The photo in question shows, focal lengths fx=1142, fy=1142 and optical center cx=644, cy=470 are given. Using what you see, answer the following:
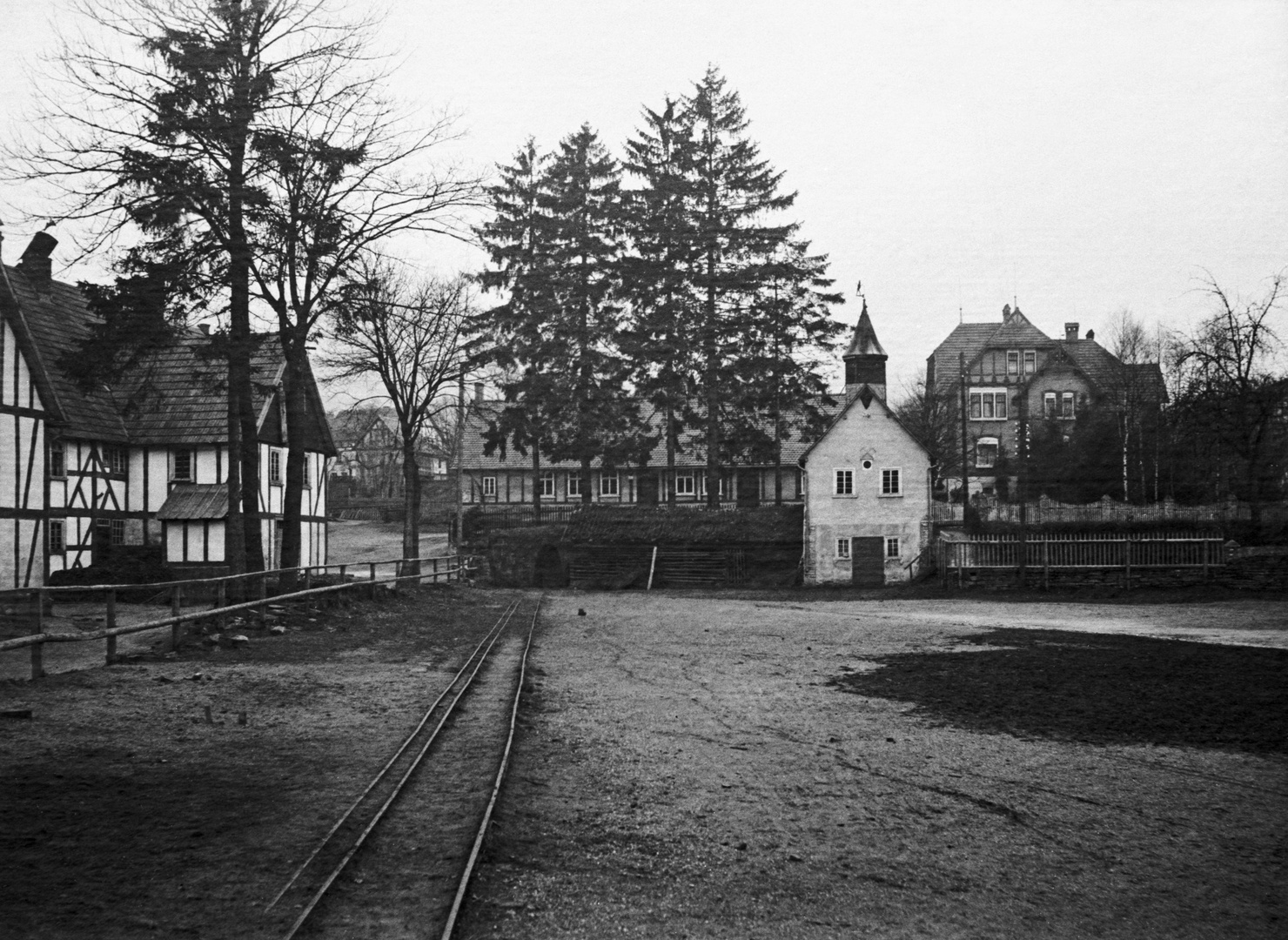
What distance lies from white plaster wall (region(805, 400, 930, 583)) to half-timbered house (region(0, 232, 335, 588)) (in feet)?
65.4

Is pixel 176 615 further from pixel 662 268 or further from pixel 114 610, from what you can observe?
pixel 662 268

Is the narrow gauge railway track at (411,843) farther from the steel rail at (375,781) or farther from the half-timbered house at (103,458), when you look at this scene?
the half-timbered house at (103,458)

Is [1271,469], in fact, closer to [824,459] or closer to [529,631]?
[824,459]

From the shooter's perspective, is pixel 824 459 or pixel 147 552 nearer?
pixel 147 552

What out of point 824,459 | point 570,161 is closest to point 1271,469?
point 824,459

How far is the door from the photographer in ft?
151

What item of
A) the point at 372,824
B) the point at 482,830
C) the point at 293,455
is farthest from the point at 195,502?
the point at 482,830

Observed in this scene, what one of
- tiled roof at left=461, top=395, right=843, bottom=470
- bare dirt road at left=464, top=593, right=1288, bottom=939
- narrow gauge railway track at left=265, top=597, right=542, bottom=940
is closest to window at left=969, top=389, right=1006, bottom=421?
tiled roof at left=461, top=395, right=843, bottom=470

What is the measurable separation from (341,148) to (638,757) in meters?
17.8

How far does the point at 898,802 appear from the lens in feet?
28.3

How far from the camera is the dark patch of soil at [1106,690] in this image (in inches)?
456

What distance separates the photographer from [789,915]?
243 inches

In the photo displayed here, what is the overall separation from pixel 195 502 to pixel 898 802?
3478 cm

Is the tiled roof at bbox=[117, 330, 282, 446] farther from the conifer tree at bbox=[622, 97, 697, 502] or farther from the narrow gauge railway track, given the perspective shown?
the narrow gauge railway track
